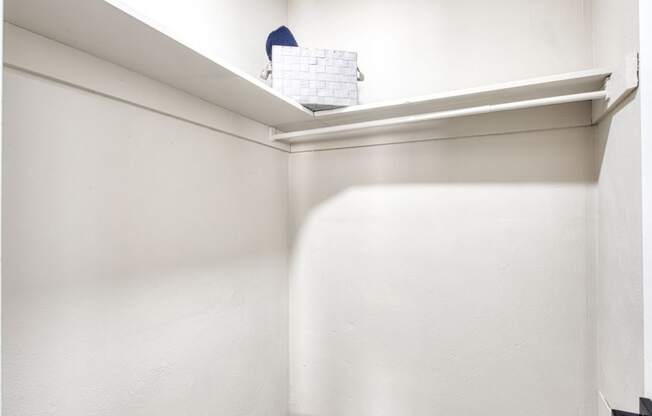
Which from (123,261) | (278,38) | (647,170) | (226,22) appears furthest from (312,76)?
(647,170)

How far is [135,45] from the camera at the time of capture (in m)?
0.82

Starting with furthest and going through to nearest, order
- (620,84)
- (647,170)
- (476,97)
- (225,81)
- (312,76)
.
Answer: (312,76), (476,97), (225,81), (620,84), (647,170)

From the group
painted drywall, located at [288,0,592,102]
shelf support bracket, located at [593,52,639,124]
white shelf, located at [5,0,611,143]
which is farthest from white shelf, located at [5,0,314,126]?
shelf support bracket, located at [593,52,639,124]

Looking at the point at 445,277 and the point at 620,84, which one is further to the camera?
the point at 445,277

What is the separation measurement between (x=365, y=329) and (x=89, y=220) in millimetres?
1188

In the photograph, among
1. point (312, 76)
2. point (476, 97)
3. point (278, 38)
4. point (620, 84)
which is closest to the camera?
point (620, 84)

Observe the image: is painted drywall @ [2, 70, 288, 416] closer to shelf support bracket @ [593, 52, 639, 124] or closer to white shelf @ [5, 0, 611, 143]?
white shelf @ [5, 0, 611, 143]

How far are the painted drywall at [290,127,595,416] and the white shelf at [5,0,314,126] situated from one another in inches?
25.0

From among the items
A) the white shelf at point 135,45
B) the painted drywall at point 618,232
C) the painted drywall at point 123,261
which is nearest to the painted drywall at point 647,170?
the painted drywall at point 618,232

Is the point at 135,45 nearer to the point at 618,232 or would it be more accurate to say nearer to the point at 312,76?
the point at 312,76

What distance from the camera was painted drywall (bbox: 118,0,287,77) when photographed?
1.07 meters

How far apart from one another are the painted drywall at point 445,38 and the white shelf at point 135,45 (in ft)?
1.96

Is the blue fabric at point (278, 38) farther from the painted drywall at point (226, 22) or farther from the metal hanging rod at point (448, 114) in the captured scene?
the metal hanging rod at point (448, 114)

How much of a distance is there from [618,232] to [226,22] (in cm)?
152
